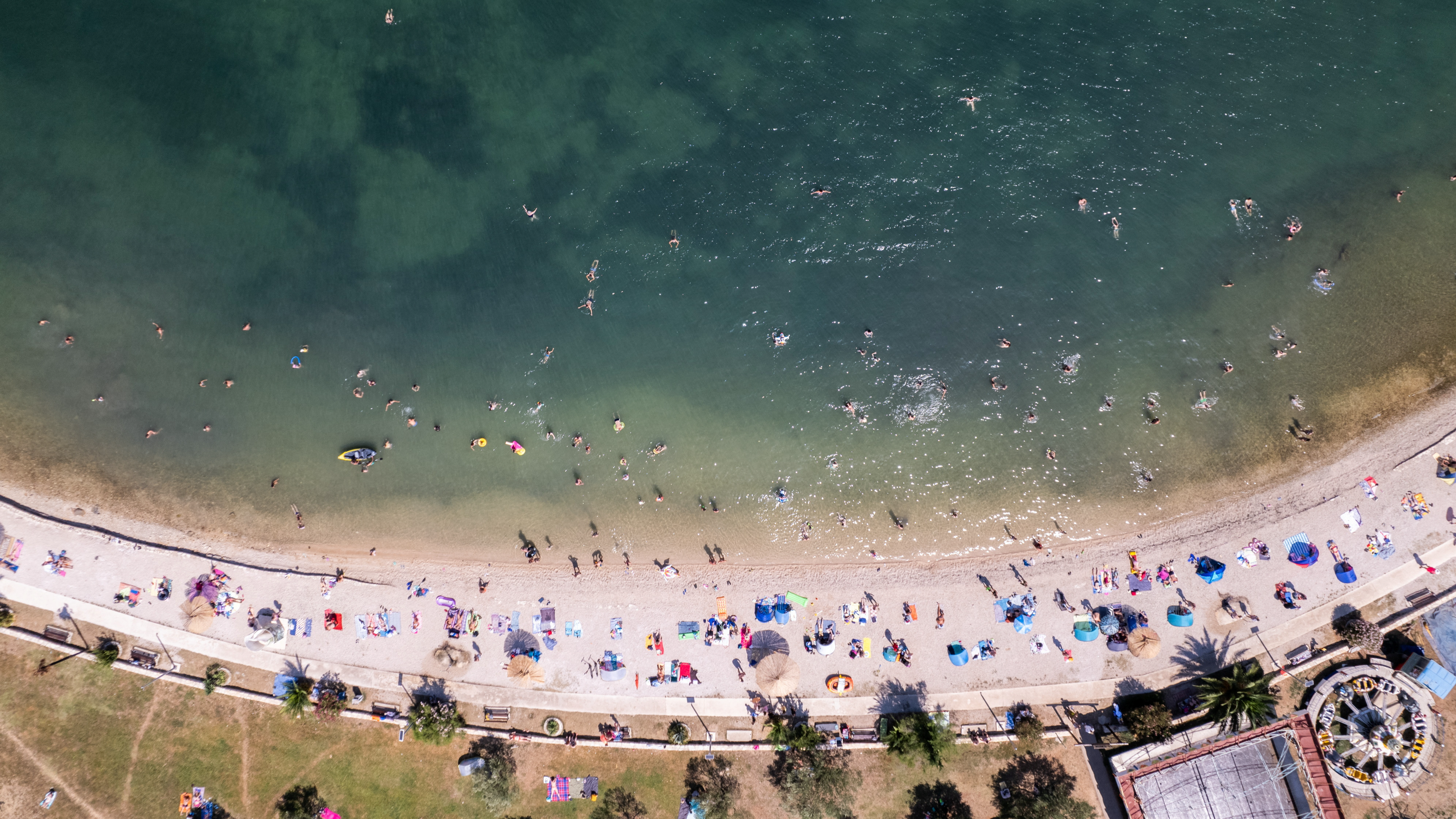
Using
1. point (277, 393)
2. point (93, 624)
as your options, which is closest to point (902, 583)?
point (277, 393)

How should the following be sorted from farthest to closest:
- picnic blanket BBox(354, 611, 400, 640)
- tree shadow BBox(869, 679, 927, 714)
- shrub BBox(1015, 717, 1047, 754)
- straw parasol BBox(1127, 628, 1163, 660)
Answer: picnic blanket BBox(354, 611, 400, 640)
tree shadow BBox(869, 679, 927, 714)
straw parasol BBox(1127, 628, 1163, 660)
shrub BBox(1015, 717, 1047, 754)

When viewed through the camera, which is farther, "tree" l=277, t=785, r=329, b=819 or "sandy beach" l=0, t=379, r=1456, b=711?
"sandy beach" l=0, t=379, r=1456, b=711

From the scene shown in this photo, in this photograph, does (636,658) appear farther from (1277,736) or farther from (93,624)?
(1277,736)

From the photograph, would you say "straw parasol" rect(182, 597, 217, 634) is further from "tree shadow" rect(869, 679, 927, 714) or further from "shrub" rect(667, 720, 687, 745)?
"tree shadow" rect(869, 679, 927, 714)

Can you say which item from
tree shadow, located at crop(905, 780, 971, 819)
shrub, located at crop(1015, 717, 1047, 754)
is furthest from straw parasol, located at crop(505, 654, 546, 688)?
shrub, located at crop(1015, 717, 1047, 754)

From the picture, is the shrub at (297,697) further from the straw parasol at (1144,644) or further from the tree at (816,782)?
the straw parasol at (1144,644)

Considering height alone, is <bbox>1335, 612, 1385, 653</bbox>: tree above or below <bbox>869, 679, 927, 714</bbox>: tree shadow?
below
